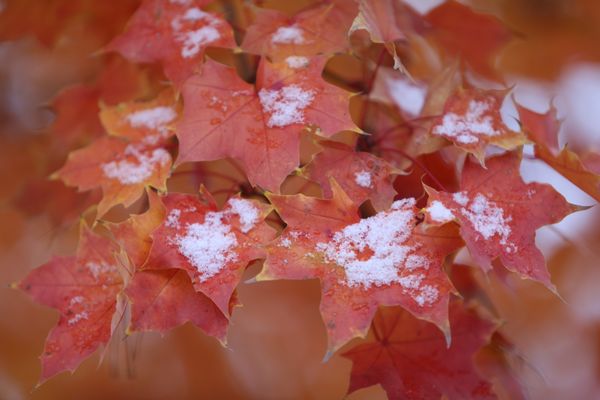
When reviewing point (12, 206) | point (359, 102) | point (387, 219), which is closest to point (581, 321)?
point (359, 102)

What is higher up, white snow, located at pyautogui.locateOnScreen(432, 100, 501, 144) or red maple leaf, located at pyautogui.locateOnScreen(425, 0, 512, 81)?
white snow, located at pyautogui.locateOnScreen(432, 100, 501, 144)

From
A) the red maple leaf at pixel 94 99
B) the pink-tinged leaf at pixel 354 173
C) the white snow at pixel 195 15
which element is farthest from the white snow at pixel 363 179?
the red maple leaf at pixel 94 99

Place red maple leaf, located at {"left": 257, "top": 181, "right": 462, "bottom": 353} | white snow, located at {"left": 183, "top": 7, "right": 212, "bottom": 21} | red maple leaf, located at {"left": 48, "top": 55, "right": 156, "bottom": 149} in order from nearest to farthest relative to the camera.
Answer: red maple leaf, located at {"left": 257, "top": 181, "right": 462, "bottom": 353} → white snow, located at {"left": 183, "top": 7, "right": 212, "bottom": 21} → red maple leaf, located at {"left": 48, "top": 55, "right": 156, "bottom": 149}

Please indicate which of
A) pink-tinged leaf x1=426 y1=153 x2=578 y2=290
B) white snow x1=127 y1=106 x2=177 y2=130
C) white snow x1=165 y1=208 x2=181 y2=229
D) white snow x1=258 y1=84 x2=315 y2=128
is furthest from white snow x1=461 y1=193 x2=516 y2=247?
white snow x1=127 y1=106 x2=177 y2=130

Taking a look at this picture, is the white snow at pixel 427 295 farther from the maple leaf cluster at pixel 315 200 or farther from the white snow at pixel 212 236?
A: the white snow at pixel 212 236

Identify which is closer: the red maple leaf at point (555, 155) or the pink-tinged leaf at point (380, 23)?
the pink-tinged leaf at point (380, 23)

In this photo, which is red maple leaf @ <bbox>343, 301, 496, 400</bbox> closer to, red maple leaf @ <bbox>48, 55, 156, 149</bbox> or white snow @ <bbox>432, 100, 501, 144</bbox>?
white snow @ <bbox>432, 100, 501, 144</bbox>

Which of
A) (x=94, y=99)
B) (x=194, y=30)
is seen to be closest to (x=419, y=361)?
(x=194, y=30)

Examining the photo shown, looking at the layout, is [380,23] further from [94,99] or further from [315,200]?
[94,99]
